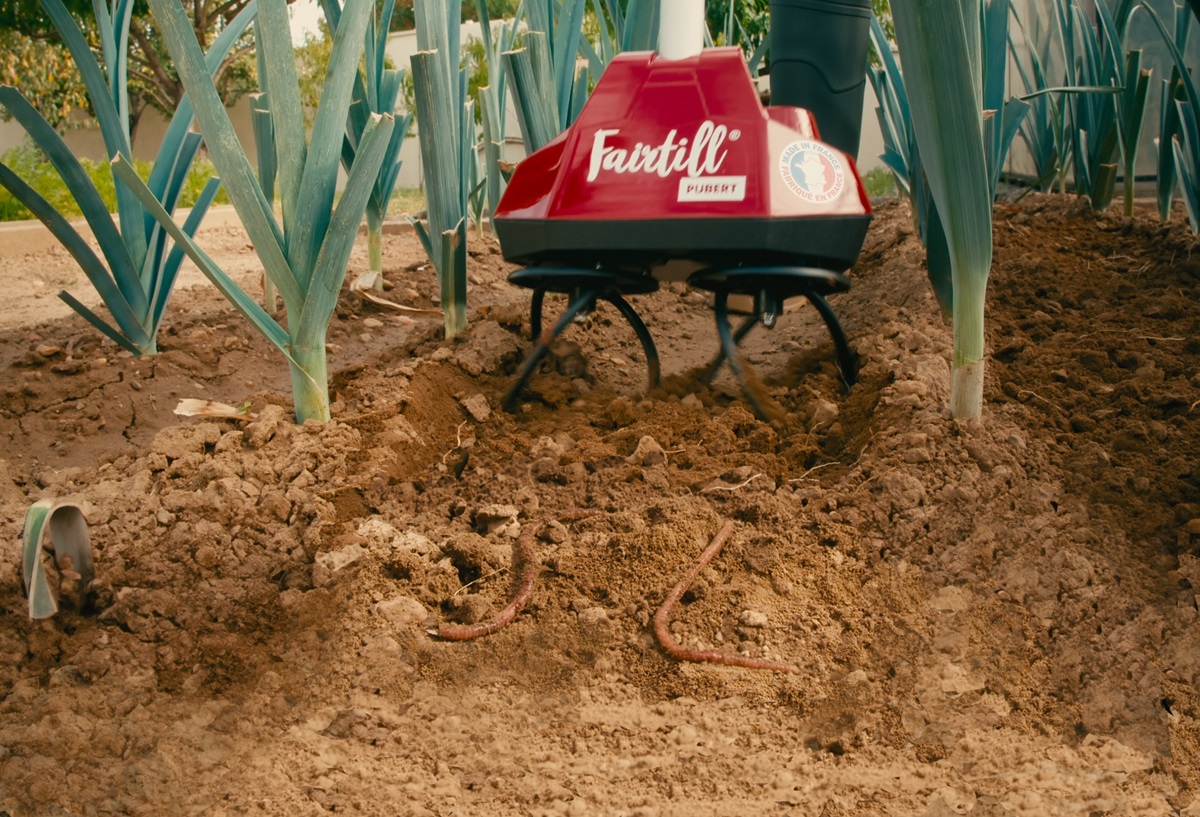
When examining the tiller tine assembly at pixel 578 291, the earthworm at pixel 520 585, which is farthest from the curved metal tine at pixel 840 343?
the earthworm at pixel 520 585

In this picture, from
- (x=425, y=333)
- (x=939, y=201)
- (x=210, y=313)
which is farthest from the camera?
(x=210, y=313)

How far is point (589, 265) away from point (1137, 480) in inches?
38.1

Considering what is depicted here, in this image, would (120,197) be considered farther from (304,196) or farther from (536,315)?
(536,315)

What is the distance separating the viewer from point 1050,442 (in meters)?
1.57

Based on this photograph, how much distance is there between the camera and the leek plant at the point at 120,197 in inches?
69.1

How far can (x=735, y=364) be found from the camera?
69.0 inches

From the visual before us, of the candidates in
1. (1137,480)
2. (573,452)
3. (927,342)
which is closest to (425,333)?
(573,452)

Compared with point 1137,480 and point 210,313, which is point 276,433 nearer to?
point 210,313

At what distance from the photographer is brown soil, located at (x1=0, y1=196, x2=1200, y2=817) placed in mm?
1004

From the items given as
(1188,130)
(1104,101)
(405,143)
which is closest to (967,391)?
(1188,130)

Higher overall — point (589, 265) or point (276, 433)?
point (589, 265)

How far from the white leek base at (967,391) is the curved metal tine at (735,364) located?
35 cm

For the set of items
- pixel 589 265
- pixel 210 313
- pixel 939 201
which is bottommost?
pixel 210 313

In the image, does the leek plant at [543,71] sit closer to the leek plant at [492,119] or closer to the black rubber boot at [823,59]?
the leek plant at [492,119]
